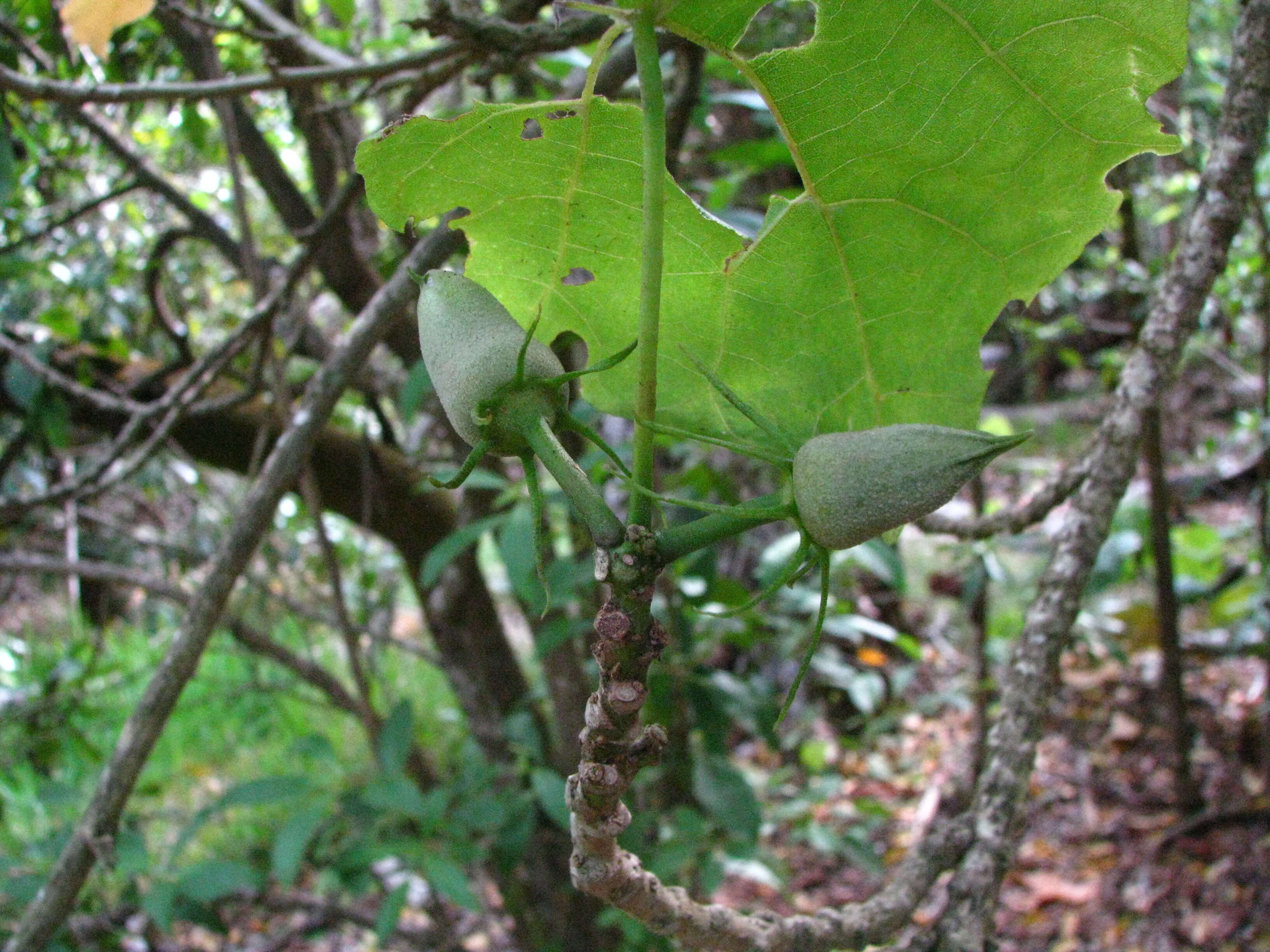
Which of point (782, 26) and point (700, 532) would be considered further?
point (782, 26)

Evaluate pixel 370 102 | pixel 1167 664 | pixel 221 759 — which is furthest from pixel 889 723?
pixel 370 102

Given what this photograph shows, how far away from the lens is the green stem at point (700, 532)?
622 mm

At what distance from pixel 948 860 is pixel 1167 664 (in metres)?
2.47

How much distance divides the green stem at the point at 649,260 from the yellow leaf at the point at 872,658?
3650 millimetres

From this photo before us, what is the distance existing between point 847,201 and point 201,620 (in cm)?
88

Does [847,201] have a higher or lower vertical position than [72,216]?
lower

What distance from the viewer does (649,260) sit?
65cm

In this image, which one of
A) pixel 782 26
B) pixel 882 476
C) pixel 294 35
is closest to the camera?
pixel 882 476

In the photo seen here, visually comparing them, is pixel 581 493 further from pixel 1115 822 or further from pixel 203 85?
pixel 1115 822

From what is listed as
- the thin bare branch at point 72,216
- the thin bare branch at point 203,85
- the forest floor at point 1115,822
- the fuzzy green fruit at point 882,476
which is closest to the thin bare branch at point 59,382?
the thin bare branch at point 72,216

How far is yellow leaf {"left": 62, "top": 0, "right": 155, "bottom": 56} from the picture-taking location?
131 centimetres

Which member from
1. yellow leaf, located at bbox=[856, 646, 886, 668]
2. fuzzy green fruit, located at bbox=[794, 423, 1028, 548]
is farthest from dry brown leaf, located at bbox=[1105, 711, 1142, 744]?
fuzzy green fruit, located at bbox=[794, 423, 1028, 548]

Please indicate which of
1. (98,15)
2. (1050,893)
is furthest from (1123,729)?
(98,15)

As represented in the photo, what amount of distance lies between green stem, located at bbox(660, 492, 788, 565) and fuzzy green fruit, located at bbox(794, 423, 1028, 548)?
3cm
